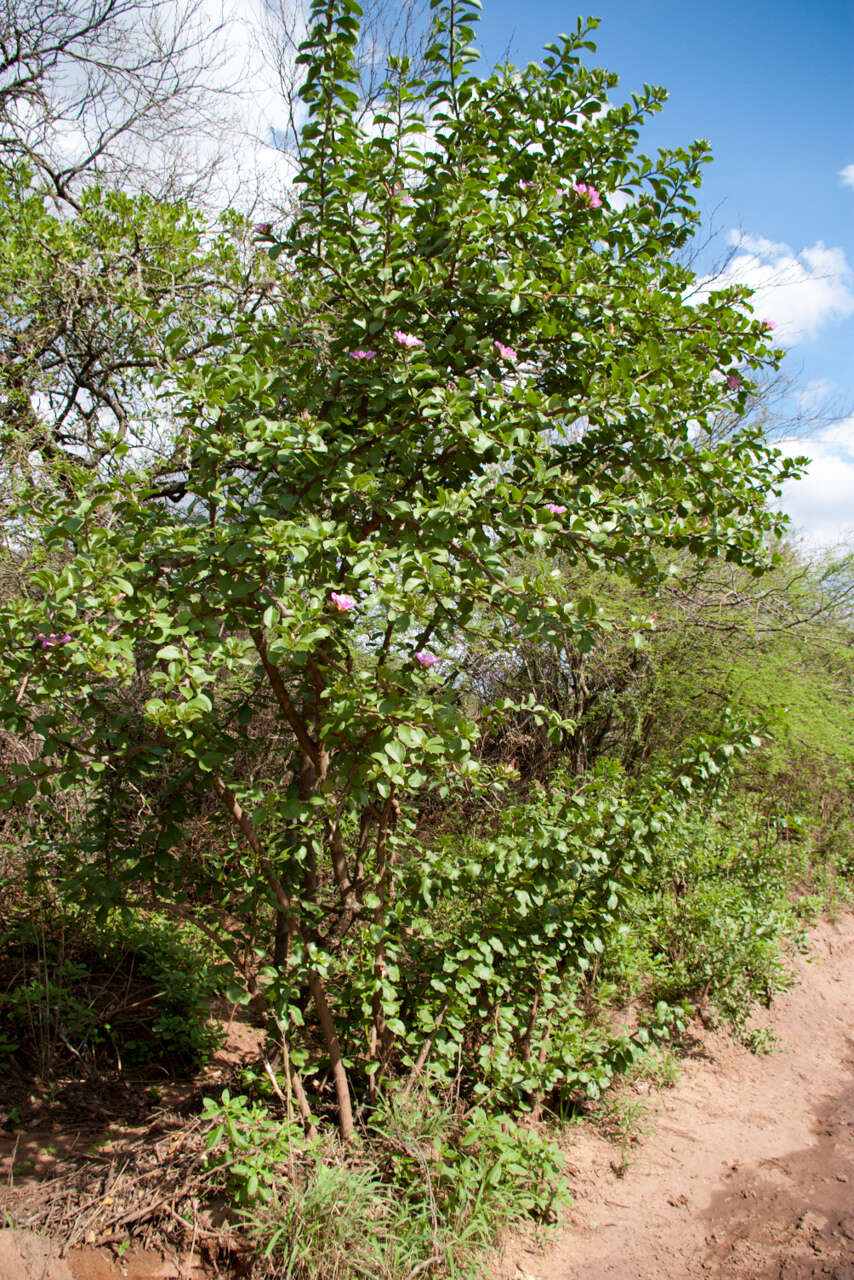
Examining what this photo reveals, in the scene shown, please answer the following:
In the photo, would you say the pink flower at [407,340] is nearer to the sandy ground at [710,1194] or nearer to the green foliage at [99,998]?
the green foliage at [99,998]

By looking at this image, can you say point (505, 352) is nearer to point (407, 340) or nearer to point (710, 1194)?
point (407, 340)

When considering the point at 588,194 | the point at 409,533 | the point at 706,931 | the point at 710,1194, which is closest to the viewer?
the point at 409,533

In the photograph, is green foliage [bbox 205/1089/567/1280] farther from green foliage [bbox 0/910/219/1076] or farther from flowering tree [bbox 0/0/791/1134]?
green foliage [bbox 0/910/219/1076]

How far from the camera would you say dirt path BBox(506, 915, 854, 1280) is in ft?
9.51

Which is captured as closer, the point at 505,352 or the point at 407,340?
the point at 407,340

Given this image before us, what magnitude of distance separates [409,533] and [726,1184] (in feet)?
10.1

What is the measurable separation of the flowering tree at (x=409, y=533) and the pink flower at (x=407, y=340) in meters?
0.01

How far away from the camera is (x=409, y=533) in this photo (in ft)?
8.35

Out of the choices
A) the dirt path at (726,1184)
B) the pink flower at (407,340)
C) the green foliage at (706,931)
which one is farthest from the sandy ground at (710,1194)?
the pink flower at (407,340)

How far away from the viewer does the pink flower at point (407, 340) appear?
257 cm

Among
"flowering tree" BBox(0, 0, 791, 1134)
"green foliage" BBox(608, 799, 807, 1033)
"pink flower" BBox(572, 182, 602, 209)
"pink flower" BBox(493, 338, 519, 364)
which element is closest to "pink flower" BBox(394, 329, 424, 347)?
"flowering tree" BBox(0, 0, 791, 1134)

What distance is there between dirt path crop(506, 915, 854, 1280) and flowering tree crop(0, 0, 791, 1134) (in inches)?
20.8

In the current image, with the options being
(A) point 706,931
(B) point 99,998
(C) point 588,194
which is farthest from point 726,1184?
(C) point 588,194

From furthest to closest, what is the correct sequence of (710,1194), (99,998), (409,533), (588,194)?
(99,998) → (710,1194) → (588,194) → (409,533)
